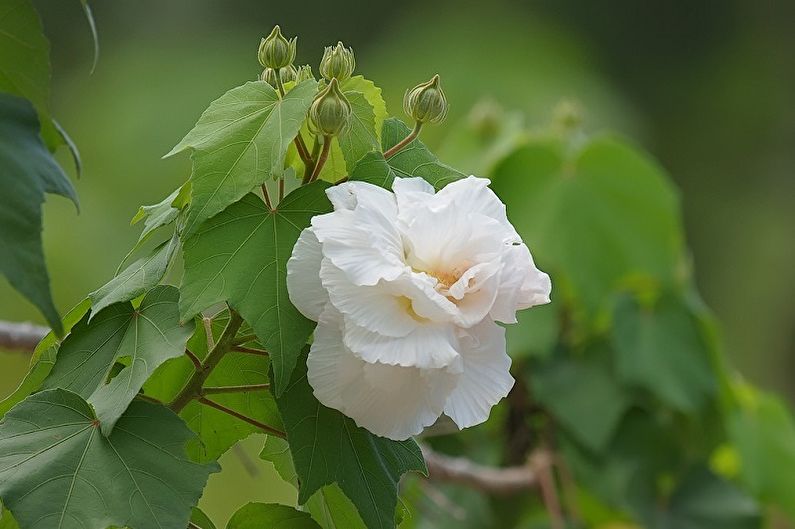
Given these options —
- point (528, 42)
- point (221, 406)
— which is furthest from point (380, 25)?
point (221, 406)

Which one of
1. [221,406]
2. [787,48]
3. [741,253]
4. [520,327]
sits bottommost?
[741,253]

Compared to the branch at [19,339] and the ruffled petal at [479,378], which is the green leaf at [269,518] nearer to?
the ruffled petal at [479,378]

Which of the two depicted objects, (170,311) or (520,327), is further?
(520,327)

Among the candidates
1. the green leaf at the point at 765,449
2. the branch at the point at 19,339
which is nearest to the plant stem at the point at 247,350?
the branch at the point at 19,339

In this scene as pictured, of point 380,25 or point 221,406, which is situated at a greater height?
point 221,406

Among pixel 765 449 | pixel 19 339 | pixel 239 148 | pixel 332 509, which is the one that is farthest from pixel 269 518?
pixel 765 449

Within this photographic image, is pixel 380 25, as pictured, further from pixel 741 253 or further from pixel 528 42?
pixel 741 253
